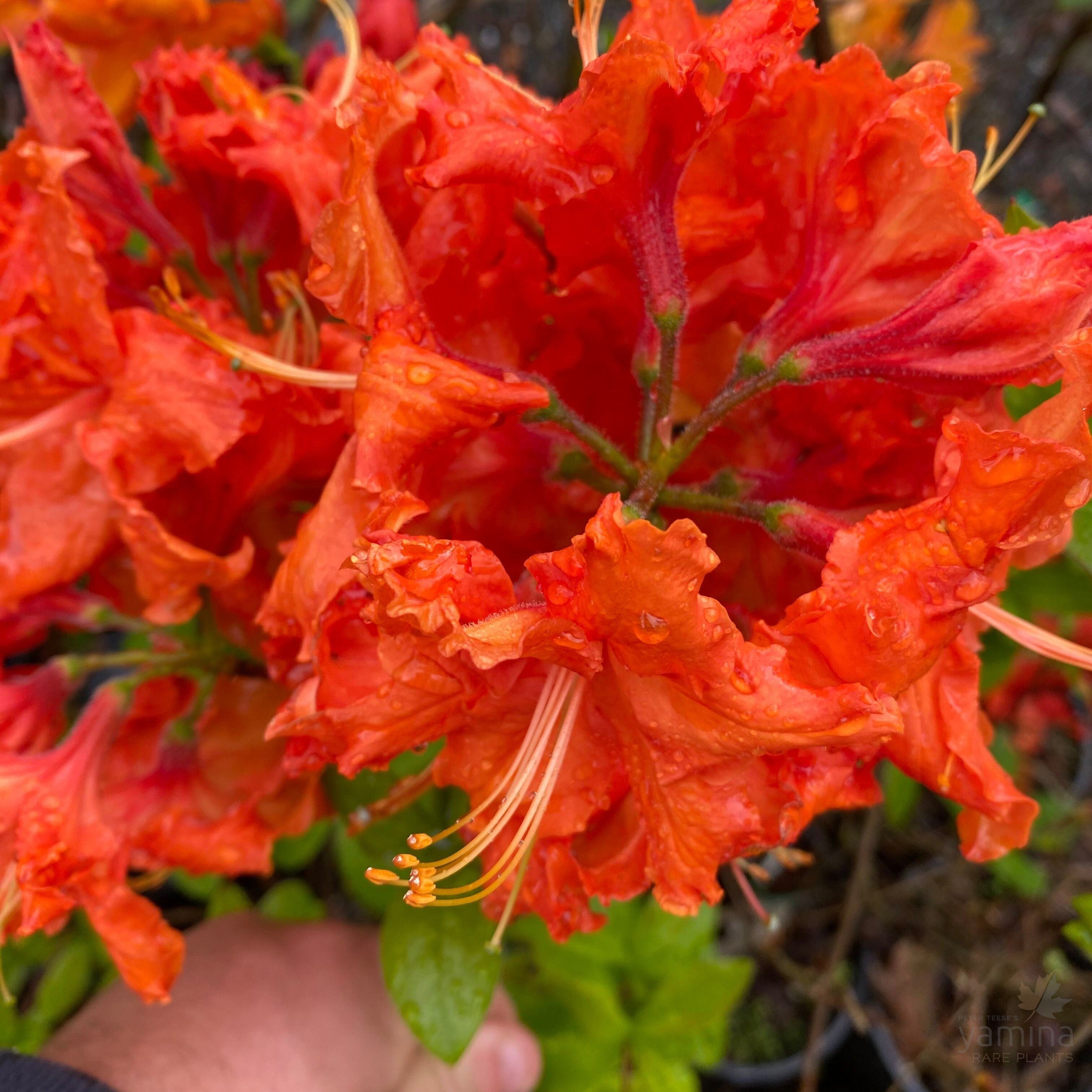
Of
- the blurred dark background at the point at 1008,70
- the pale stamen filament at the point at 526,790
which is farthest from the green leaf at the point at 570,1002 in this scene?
the blurred dark background at the point at 1008,70

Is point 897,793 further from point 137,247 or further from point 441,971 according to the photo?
point 137,247

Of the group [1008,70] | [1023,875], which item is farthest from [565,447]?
[1008,70]

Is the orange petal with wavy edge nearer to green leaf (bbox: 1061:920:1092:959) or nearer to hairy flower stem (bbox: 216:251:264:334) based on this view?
green leaf (bbox: 1061:920:1092:959)

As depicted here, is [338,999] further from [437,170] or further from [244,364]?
[437,170]

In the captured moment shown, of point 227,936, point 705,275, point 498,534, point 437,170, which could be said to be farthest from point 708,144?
point 227,936

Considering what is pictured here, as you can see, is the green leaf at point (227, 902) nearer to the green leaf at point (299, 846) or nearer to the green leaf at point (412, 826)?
the green leaf at point (299, 846)

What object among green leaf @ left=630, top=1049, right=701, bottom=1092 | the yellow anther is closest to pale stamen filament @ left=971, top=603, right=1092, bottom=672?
the yellow anther
